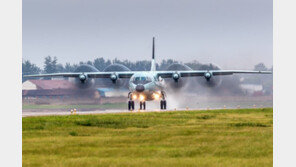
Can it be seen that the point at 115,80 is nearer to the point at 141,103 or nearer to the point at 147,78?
the point at 141,103

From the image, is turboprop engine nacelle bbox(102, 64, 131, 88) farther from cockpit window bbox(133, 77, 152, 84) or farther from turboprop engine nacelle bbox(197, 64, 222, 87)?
turboprop engine nacelle bbox(197, 64, 222, 87)

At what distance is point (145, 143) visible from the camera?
83.6 ft

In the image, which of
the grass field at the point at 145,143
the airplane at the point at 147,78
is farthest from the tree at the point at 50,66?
the grass field at the point at 145,143

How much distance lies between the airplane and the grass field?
23.8m

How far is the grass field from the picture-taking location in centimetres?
1986

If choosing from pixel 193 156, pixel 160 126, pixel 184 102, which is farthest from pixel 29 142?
pixel 184 102

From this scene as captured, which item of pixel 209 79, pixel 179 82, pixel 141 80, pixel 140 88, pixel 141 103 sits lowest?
pixel 141 103

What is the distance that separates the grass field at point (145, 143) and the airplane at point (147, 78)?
935 inches

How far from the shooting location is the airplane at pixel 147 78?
60.8 metres

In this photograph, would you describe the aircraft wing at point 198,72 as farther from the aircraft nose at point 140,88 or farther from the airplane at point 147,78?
the aircraft nose at point 140,88

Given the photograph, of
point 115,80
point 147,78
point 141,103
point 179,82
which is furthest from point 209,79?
point 115,80

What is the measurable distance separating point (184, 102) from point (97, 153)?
54.3m

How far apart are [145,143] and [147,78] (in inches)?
1403

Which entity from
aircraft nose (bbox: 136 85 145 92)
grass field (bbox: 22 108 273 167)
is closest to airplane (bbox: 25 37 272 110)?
aircraft nose (bbox: 136 85 145 92)
